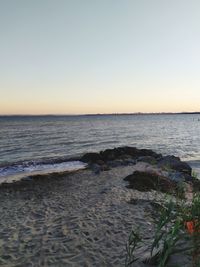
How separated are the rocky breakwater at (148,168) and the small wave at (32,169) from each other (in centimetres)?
140

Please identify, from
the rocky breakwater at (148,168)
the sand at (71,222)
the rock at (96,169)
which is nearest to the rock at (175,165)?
the rocky breakwater at (148,168)

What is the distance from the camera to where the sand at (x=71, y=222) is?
8.11 m

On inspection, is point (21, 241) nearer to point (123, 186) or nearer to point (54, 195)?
point (54, 195)

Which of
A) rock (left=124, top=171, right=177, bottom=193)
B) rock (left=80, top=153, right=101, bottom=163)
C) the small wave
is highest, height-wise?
rock (left=124, top=171, right=177, bottom=193)

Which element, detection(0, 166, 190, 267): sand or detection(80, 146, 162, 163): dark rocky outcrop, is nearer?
detection(0, 166, 190, 267): sand

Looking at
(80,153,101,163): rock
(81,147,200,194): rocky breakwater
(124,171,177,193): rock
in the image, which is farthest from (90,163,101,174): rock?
→ (80,153,101,163): rock

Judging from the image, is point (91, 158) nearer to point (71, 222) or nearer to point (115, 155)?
Result: point (115, 155)

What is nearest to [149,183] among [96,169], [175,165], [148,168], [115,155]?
[148,168]

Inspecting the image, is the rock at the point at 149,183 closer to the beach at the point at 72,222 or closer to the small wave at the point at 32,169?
the beach at the point at 72,222

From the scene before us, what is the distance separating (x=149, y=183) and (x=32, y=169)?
11098 millimetres

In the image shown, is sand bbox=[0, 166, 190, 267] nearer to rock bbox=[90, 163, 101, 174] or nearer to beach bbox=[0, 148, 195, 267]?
beach bbox=[0, 148, 195, 267]

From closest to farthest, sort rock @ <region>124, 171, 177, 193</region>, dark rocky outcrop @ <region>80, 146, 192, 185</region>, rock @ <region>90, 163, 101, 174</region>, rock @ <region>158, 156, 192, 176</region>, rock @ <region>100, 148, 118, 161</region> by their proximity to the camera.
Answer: rock @ <region>124, 171, 177, 193</region>, dark rocky outcrop @ <region>80, 146, 192, 185</region>, rock @ <region>90, 163, 101, 174</region>, rock @ <region>158, 156, 192, 176</region>, rock @ <region>100, 148, 118, 161</region>

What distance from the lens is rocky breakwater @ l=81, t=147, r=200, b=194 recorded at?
1645cm

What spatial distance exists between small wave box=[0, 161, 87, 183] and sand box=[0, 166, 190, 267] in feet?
14.5
